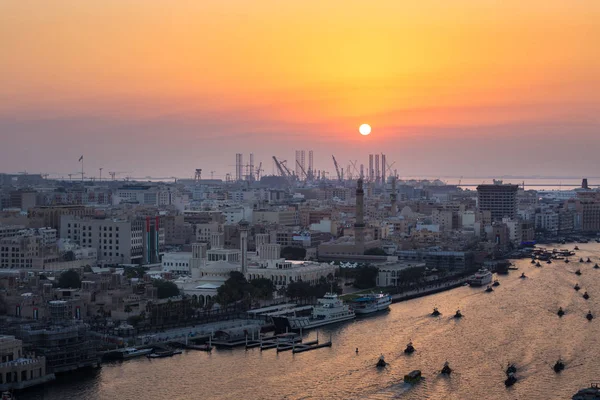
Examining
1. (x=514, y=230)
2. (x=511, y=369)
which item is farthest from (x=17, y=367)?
(x=514, y=230)

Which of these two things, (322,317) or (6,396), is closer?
(6,396)

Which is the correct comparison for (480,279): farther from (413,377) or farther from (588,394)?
(588,394)

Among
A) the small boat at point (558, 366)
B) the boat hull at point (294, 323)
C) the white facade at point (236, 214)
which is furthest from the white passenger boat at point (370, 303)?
the white facade at point (236, 214)

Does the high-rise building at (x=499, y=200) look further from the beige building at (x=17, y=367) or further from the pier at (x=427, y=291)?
the beige building at (x=17, y=367)

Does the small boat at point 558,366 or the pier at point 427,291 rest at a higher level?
the pier at point 427,291

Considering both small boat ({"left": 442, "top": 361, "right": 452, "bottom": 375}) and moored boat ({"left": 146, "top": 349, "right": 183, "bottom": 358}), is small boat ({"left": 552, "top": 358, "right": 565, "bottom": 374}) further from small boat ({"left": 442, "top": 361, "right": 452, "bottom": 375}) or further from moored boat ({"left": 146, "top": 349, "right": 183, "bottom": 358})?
moored boat ({"left": 146, "top": 349, "right": 183, "bottom": 358})

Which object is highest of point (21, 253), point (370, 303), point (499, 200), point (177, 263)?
point (499, 200)

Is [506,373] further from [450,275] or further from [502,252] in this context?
[502,252]
